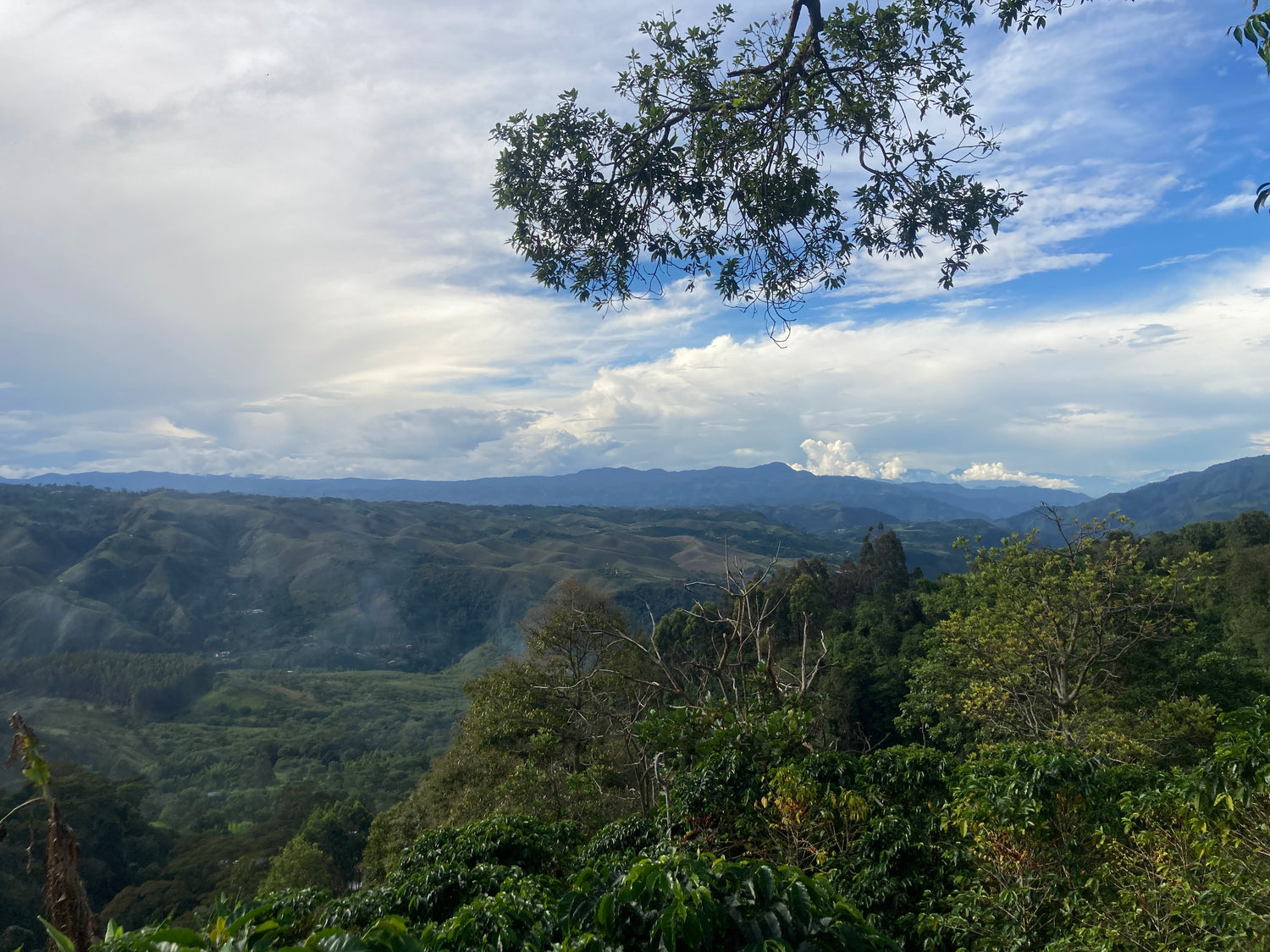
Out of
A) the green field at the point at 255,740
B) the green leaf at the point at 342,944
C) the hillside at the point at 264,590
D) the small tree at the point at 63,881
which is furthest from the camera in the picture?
the hillside at the point at 264,590

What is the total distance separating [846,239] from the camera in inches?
243

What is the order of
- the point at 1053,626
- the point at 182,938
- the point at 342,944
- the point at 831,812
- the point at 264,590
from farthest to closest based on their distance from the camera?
the point at 264,590 < the point at 1053,626 < the point at 831,812 < the point at 182,938 < the point at 342,944

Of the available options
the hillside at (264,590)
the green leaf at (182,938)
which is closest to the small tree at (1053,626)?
the green leaf at (182,938)

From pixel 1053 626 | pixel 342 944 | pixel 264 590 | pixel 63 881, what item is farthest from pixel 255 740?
pixel 342 944

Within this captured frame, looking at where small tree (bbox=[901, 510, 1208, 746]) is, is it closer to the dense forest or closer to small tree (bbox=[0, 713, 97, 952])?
the dense forest

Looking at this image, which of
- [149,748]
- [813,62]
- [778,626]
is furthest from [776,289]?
[149,748]

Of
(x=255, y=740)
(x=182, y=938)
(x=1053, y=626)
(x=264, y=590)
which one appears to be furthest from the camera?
(x=264, y=590)

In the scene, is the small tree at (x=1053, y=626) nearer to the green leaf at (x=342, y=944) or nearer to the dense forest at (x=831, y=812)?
the dense forest at (x=831, y=812)

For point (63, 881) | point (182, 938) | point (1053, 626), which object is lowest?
point (63, 881)

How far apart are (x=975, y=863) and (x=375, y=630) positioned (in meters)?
177

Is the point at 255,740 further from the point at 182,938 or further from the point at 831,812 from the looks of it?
the point at 182,938

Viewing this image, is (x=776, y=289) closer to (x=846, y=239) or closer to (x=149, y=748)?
(x=846, y=239)

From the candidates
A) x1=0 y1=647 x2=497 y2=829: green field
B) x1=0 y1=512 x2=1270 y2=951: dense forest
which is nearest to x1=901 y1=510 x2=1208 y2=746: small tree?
x1=0 y1=512 x2=1270 y2=951: dense forest

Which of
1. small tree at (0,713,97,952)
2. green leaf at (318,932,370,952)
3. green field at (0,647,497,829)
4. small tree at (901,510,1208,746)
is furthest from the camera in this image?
green field at (0,647,497,829)
